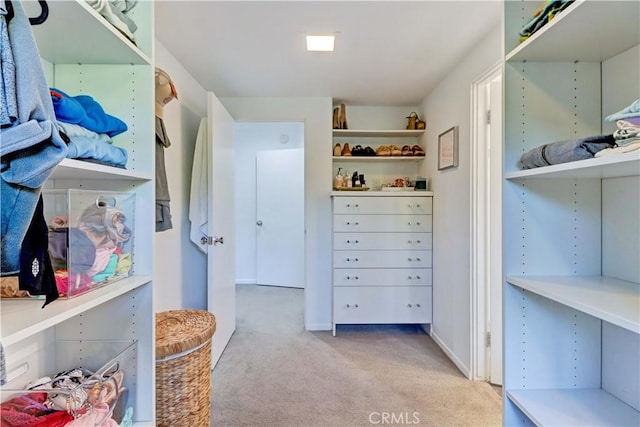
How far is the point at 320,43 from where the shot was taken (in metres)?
1.98

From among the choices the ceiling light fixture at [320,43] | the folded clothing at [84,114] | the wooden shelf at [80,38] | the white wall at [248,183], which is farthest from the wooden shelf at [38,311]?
the white wall at [248,183]

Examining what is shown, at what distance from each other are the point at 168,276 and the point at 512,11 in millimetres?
2247

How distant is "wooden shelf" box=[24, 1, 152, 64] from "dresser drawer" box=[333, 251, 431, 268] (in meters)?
2.25

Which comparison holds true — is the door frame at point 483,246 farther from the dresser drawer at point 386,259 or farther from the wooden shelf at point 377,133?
the wooden shelf at point 377,133

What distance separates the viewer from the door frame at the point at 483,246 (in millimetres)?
2119

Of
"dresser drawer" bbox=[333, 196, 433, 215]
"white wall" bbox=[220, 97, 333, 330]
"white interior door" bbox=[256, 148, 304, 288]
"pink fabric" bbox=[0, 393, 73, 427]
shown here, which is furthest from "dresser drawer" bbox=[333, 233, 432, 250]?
"pink fabric" bbox=[0, 393, 73, 427]

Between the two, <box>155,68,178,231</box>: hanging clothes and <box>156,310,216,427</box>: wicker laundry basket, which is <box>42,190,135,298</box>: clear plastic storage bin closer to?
<box>156,310,216,427</box>: wicker laundry basket

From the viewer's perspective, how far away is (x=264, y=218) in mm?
4734

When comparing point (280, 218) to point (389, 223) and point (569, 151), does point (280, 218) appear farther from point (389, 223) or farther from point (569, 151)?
point (569, 151)

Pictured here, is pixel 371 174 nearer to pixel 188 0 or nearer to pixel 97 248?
pixel 188 0

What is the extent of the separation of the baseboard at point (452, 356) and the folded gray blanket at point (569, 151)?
1.79 m

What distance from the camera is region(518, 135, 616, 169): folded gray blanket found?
802 millimetres

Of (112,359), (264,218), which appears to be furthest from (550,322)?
(264,218)

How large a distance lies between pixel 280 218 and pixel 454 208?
2790mm
